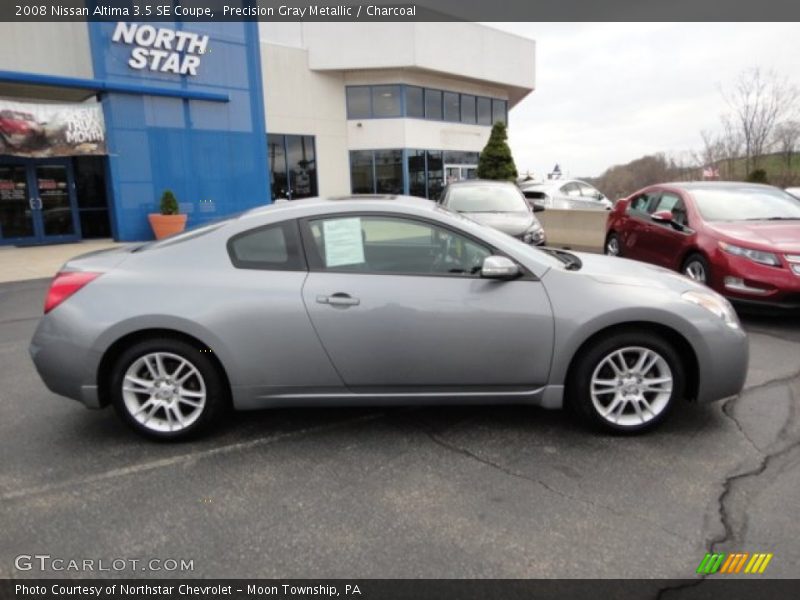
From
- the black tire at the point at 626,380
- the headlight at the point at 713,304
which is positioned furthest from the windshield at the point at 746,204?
the black tire at the point at 626,380


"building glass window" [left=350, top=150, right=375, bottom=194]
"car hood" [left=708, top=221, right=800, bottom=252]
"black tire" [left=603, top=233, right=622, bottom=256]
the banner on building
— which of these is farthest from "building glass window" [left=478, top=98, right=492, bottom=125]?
"car hood" [left=708, top=221, right=800, bottom=252]

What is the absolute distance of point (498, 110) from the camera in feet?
95.7

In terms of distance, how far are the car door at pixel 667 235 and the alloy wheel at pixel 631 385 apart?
13.2ft

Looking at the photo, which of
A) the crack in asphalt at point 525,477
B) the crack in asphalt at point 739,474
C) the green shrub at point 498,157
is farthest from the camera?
the green shrub at point 498,157

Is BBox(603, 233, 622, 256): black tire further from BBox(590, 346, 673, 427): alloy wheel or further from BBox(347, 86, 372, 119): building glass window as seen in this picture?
BBox(347, 86, 372, 119): building glass window

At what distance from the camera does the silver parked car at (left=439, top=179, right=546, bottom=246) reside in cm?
832

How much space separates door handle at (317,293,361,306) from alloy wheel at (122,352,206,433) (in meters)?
0.88

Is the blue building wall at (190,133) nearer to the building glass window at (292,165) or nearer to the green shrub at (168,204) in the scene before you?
the green shrub at (168,204)

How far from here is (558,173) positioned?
26453 millimetres

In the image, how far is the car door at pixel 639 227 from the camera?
7906mm

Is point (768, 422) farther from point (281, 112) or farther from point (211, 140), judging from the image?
point (281, 112)

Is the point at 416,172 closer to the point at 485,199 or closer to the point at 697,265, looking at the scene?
the point at 485,199

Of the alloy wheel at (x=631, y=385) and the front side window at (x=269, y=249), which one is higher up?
the front side window at (x=269, y=249)

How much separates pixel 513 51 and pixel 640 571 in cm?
2929
